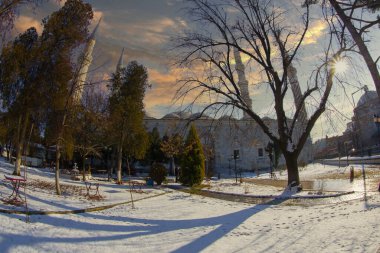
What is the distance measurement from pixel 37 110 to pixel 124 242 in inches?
613

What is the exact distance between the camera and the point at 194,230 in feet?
34.2

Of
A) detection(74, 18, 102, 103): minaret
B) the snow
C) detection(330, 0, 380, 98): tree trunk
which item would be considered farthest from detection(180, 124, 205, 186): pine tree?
detection(330, 0, 380, 98): tree trunk

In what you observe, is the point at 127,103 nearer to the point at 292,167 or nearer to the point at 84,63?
the point at 84,63

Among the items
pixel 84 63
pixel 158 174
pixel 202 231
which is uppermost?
pixel 84 63

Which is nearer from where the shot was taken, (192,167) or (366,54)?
(366,54)

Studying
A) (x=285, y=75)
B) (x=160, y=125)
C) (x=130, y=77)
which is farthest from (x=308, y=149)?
(x=285, y=75)

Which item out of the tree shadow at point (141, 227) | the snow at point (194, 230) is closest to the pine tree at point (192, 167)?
the snow at point (194, 230)

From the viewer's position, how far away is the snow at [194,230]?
315 inches

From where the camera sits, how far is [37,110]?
22109 millimetres

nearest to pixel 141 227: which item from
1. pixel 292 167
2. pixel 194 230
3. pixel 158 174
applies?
pixel 194 230

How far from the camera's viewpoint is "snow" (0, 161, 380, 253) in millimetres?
7992

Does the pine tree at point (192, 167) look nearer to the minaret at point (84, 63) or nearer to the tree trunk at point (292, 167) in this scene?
the tree trunk at point (292, 167)

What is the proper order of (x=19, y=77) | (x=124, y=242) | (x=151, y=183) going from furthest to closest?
(x=151, y=183)
(x=19, y=77)
(x=124, y=242)

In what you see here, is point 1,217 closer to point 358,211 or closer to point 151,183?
point 358,211
